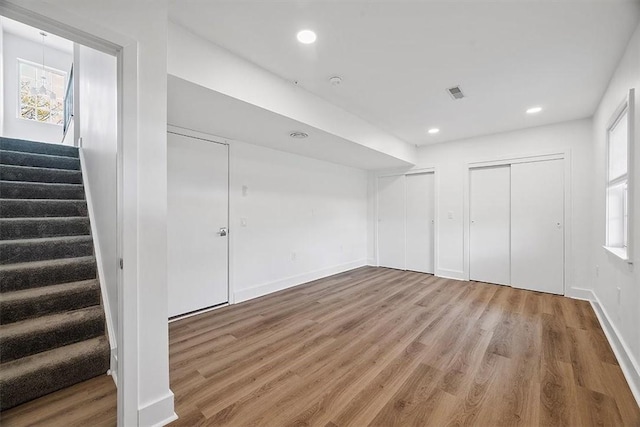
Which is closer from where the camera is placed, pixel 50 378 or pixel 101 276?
pixel 50 378

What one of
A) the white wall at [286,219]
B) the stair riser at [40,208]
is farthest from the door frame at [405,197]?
the stair riser at [40,208]

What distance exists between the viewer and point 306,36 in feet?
6.64

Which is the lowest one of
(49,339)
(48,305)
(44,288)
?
(49,339)

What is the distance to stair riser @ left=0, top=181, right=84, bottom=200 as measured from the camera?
2783 millimetres

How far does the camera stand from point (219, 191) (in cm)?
341

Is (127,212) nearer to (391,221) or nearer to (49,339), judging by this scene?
(49,339)

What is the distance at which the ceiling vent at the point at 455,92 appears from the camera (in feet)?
9.37

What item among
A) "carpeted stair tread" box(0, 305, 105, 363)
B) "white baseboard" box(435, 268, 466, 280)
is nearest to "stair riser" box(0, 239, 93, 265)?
"carpeted stair tread" box(0, 305, 105, 363)

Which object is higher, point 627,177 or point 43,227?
point 627,177

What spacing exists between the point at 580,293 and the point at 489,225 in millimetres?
1436

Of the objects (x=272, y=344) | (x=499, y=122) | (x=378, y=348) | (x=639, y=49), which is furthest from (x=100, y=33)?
(x=499, y=122)

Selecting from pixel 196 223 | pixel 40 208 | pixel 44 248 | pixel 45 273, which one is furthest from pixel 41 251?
pixel 196 223

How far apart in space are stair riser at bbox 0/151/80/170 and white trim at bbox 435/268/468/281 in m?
5.94

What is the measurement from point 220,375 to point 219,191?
213cm
